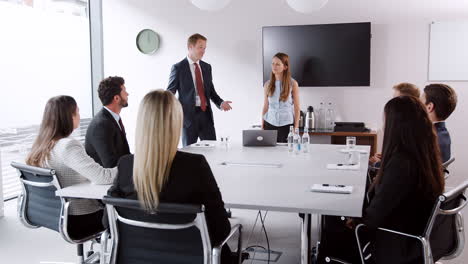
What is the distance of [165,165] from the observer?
1888 mm

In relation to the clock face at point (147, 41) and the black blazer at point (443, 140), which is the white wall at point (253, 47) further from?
the black blazer at point (443, 140)

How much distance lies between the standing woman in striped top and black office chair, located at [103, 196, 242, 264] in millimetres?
3322

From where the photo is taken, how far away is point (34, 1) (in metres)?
5.52

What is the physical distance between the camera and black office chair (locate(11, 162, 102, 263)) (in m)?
2.57

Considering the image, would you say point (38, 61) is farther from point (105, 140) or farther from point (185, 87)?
point (105, 140)

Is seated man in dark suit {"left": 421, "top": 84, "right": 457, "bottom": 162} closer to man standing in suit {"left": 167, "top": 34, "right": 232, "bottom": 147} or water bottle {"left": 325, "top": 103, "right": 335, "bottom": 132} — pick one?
man standing in suit {"left": 167, "top": 34, "right": 232, "bottom": 147}

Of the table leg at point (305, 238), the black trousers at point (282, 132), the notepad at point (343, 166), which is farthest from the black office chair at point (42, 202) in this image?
the black trousers at point (282, 132)

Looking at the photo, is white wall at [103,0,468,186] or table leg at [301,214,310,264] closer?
table leg at [301,214,310,264]

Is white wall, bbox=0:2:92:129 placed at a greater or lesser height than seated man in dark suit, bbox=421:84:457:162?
greater

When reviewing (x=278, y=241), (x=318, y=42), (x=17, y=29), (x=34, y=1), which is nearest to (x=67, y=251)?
(x=278, y=241)

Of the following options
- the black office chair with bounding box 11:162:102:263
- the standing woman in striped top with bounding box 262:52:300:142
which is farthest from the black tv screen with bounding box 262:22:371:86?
the black office chair with bounding box 11:162:102:263

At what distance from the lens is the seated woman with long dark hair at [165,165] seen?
1879mm

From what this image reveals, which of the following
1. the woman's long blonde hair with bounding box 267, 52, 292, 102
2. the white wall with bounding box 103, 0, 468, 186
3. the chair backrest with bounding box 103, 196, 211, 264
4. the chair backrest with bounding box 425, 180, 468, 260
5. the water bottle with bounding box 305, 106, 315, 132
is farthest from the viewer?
the water bottle with bounding box 305, 106, 315, 132

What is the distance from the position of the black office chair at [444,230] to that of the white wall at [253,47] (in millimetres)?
3339
